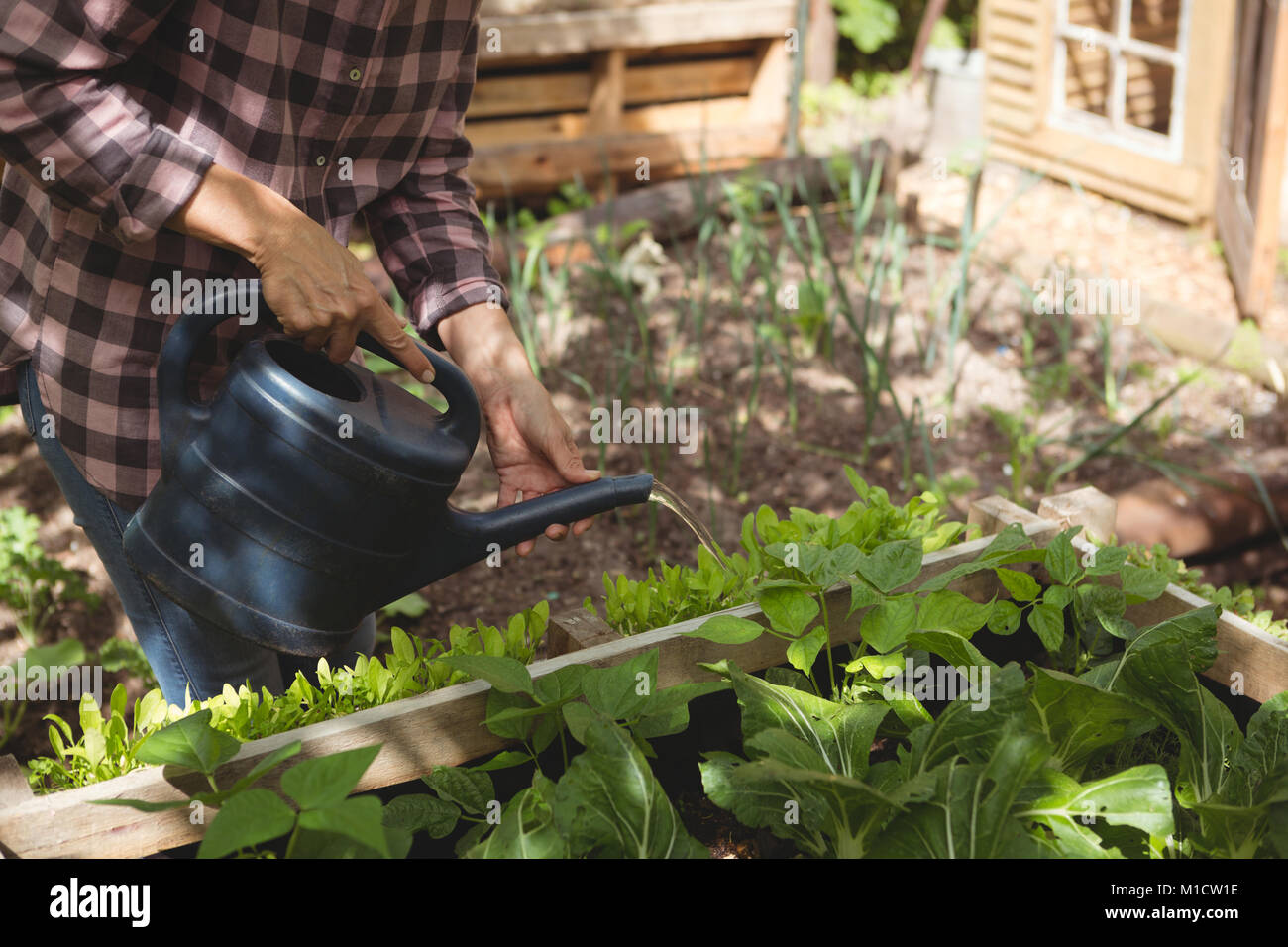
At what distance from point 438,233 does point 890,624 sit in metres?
0.77

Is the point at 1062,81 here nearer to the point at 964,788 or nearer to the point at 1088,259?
the point at 1088,259

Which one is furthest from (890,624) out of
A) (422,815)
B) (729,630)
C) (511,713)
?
(422,815)

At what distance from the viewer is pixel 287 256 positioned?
113cm

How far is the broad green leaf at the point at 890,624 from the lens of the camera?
3.86ft

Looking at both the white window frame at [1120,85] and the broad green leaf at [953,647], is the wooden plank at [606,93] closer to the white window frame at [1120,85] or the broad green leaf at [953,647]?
the white window frame at [1120,85]

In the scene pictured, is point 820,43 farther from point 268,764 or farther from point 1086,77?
point 268,764

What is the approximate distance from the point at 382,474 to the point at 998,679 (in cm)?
59

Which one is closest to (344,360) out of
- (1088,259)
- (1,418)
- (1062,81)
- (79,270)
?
(79,270)

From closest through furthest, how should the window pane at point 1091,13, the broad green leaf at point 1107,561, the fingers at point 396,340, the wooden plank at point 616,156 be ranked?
1. the fingers at point 396,340
2. the broad green leaf at point 1107,561
3. the wooden plank at point 616,156
4. the window pane at point 1091,13

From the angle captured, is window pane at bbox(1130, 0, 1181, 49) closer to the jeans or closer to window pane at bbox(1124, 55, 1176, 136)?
window pane at bbox(1124, 55, 1176, 136)

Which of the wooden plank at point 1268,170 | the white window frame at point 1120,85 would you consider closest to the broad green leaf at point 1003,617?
the wooden plank at point 1268,170

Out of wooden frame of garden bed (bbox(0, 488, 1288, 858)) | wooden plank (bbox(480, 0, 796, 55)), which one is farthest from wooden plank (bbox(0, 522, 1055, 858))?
wooden plank (bbox(480, 0, 796, 55))

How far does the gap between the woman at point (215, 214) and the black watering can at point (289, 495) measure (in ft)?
0.32
